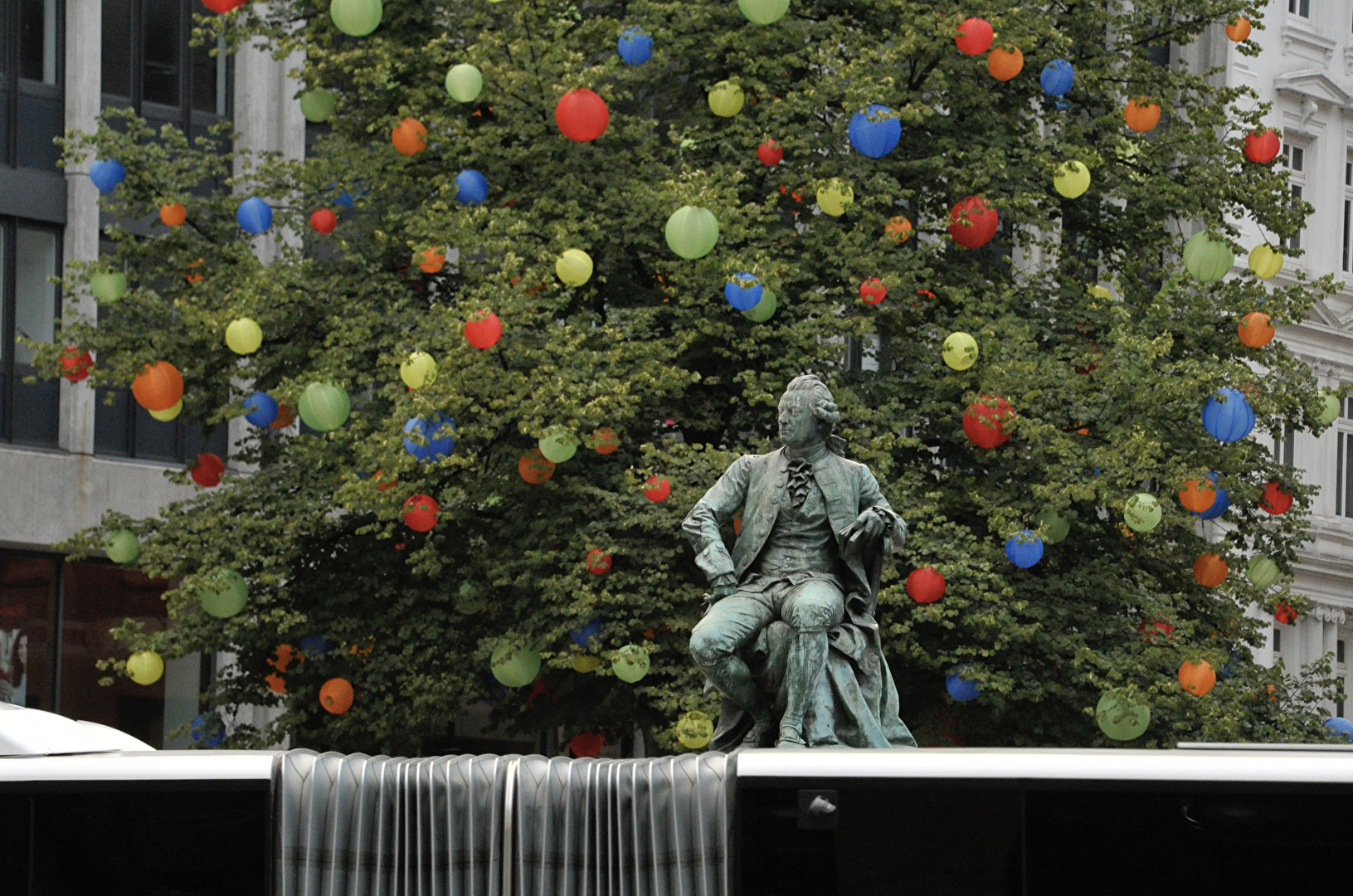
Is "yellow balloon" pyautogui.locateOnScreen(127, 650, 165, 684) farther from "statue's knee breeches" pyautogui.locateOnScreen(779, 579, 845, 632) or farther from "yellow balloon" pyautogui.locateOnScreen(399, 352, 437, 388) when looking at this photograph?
"statue's knee breeches" pyautogui.locateOnScreen(779, 579, 845, 632)

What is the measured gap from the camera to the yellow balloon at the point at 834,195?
63.0 feet

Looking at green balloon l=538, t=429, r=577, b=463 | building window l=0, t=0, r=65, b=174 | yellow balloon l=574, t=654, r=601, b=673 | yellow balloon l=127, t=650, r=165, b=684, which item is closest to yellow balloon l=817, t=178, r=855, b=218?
green balloon l=538, t=429, r=577, b=463

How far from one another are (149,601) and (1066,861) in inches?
846

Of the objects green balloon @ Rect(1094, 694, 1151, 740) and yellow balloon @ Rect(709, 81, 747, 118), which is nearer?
green balloon @ Rect(1094, 694, 1151, 740)

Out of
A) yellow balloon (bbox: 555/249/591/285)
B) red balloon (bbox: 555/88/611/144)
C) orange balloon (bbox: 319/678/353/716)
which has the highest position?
red balloon (bbox: 555/88/611/144)

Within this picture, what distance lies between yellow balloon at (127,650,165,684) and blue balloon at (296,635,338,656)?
1.57 meters

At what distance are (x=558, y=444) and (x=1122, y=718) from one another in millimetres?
5380

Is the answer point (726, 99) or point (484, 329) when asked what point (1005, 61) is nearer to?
point (726, 99)

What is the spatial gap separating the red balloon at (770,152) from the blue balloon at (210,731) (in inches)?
305

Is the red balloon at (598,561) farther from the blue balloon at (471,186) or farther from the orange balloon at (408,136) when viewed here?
the orange balloon at (408,136)

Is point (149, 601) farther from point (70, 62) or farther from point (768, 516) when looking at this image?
point (768, 516)

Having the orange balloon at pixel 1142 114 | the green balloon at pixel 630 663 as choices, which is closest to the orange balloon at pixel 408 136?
the green balloon at pixel 630 663

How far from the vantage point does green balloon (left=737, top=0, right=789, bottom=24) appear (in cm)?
1827

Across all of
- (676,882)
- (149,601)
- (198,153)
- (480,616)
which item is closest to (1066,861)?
(676,882)
